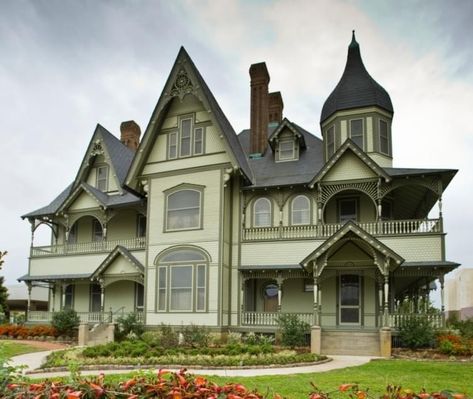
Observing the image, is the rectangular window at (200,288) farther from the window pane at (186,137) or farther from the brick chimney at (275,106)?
the brick chimney at (275,106)

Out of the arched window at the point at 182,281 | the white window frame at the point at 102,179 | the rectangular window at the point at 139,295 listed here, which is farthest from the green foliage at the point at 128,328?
the white window frame at the point at 102,179

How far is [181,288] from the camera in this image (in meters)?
24.0

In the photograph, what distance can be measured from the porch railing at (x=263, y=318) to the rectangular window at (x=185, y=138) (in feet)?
26.9

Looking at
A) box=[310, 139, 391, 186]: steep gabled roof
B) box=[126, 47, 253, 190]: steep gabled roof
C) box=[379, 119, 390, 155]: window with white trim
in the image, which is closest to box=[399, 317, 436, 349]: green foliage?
box=[310, 139, 391, 186]: steep gabled roof

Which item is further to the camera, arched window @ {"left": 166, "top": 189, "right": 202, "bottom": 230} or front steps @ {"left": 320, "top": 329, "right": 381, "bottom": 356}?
arched window @ {"left": 166, "top": 189, "right": 202, "bottom": 230}

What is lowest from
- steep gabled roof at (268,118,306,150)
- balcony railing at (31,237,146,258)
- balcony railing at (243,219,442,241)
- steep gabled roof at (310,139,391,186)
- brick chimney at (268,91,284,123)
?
balcony railing at (31,237,146,258)

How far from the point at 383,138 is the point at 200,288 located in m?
11.2

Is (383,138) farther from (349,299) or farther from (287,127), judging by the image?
(349,299)

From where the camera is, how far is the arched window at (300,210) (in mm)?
24109

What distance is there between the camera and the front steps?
19.3 m

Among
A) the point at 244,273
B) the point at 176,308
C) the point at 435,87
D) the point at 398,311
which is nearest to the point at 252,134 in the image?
the point at 244,273

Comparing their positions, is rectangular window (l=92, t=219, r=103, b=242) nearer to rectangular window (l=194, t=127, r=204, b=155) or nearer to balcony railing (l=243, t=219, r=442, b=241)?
rectangular window (l=194, t=127, r=204, b=155)

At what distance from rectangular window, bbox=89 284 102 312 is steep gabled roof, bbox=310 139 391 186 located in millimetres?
14451

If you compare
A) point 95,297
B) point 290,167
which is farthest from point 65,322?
point 290,167
